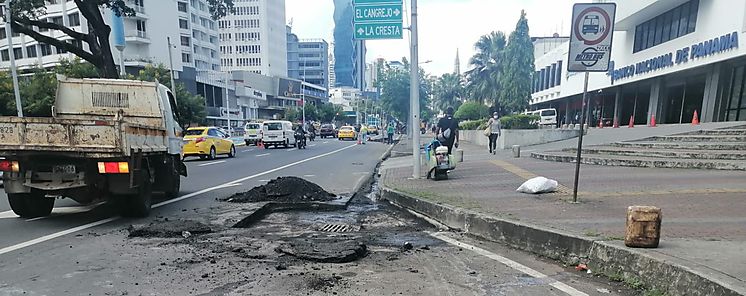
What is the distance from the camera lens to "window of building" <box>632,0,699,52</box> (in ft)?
71.6

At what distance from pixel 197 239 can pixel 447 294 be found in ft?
11.4

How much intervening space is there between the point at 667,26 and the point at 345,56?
14632cm

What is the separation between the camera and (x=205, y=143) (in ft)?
61.9

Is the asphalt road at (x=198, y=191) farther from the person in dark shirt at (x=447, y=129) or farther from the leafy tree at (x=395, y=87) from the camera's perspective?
the leafy tree at (x=395, y=87)

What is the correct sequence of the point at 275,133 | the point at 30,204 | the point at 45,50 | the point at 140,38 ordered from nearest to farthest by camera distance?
the point at 30,204 < the point at 275,133 < the point at 45,50 < the point at 140,38

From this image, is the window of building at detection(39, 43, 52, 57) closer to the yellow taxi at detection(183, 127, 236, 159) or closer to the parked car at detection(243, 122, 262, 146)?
the parked car at detection(243, 122, 262, 146)

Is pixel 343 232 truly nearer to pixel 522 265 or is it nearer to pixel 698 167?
pixel 522 265

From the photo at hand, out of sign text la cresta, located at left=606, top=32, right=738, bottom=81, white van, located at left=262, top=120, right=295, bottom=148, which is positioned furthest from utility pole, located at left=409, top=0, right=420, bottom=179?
white van, located at left=262, top=120, right=295, bottom=148

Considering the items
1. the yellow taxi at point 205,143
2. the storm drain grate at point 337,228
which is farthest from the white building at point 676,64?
the yellow taxi at point 205,143

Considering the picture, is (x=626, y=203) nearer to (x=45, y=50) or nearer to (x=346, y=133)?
(x=346, y=133)

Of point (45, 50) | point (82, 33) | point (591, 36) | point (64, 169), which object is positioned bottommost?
point (64, 169)

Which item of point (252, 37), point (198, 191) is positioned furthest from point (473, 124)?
point (252, 37)

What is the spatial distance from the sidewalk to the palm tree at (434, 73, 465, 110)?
63774mm

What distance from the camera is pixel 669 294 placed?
3.44 meters
